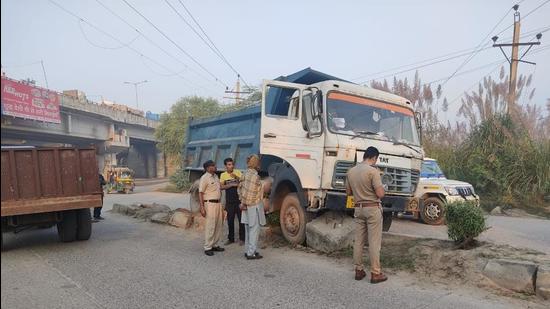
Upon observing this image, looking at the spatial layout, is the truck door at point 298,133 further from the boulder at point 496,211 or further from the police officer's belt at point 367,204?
the boulder at point 496,211

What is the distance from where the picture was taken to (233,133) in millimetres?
9227

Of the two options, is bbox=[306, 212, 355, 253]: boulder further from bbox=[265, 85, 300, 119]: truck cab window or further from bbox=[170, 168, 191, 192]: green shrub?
bbox=[170, 168, 191, 192]: green shrub

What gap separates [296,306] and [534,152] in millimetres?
13132

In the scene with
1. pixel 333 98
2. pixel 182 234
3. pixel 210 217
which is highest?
pixel 333 98

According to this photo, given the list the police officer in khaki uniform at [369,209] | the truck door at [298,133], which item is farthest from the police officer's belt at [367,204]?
the truck door at [298,133]

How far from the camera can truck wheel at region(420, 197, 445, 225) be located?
A: 10.4 m

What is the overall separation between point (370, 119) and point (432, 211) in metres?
4.46

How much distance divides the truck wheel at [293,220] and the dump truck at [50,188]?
3.39 m

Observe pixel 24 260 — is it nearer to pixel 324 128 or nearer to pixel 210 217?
pixel 210 217

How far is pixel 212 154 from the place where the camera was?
1006 cm

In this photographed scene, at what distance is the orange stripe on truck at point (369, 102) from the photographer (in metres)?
7.05

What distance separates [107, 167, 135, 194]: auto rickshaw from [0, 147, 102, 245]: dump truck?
73.9 feet

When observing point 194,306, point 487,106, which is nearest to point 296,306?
point 194,306

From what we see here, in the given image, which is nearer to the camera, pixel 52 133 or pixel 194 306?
pixel 194 306
